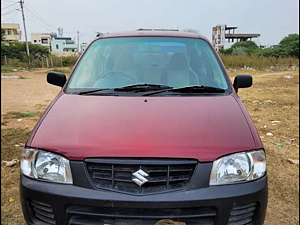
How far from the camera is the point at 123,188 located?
161 centimetres

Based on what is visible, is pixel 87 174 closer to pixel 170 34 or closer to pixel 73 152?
pixel 73 152

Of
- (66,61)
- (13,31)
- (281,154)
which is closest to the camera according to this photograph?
(281,154)

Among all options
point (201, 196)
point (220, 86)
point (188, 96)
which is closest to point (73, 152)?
point (201, 196)

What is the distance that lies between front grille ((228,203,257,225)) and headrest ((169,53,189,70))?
158cm

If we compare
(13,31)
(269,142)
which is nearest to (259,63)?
(269,142)

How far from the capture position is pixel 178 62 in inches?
114

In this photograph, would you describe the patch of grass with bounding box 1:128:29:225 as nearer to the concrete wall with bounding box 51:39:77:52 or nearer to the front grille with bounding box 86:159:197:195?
the front grille with bounding box 86:159:197:195

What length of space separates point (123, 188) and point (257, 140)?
0.91 m

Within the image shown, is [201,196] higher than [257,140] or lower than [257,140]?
lower

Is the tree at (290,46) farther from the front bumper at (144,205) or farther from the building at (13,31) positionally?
the building at (13,31)

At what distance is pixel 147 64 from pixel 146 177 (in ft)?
5.20

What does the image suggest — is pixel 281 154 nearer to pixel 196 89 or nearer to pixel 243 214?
pixel 196 89

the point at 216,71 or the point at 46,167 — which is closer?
the point at 46,167

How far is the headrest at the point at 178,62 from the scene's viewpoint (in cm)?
285
